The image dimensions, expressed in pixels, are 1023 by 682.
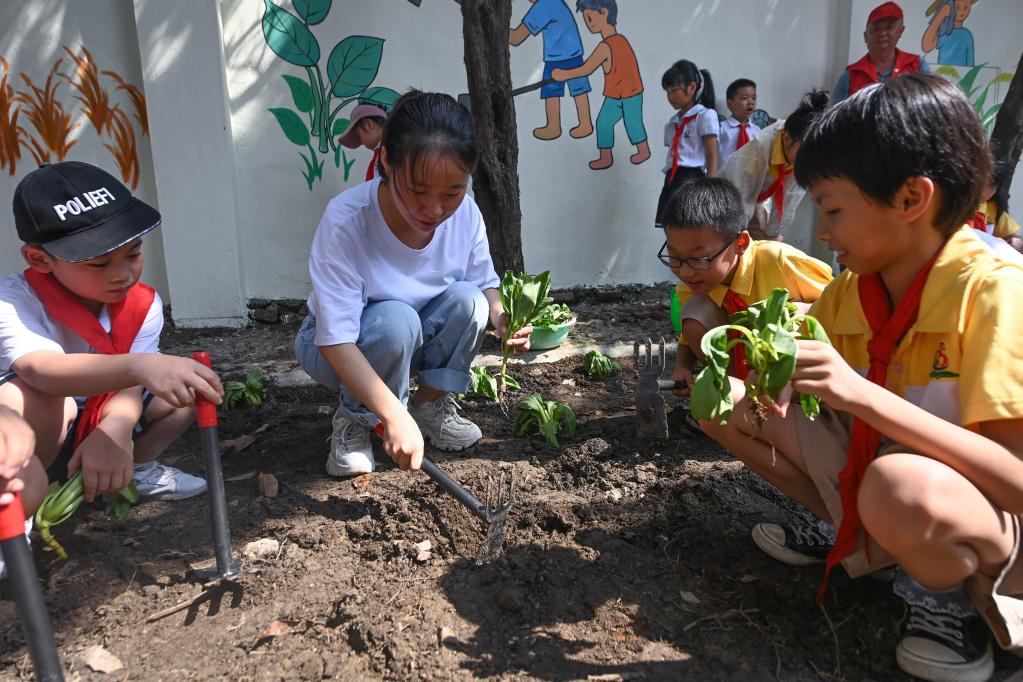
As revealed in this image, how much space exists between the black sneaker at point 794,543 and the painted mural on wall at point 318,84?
14.1ft

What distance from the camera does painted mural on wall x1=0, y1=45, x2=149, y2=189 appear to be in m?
4.82

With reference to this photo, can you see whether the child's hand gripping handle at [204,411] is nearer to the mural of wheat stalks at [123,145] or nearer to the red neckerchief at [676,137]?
the mural of wheat stalks at [123,145]

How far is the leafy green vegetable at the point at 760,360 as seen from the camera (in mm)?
1425

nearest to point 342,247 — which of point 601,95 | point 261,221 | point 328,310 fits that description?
point 328,310

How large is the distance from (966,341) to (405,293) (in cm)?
179

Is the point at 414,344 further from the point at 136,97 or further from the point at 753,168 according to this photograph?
the point at 136,97

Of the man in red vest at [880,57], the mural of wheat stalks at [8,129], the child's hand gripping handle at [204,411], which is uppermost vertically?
the man in red vest at [880,57]

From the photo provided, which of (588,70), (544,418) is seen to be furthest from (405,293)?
(588,70)

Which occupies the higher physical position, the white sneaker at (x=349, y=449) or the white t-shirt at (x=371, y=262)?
the white t-shirt at (x=371, y=262)

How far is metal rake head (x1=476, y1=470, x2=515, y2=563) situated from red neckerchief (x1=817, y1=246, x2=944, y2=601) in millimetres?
900

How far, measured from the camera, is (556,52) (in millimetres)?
5641

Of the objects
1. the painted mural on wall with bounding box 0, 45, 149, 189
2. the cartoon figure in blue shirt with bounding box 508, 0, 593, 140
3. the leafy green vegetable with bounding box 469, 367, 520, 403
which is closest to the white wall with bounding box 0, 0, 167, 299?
the painted mural on wall with bounding box 0, 45, 149, 189

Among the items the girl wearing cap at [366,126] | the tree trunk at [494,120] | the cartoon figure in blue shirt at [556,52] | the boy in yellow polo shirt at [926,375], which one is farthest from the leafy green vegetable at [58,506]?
the cartoon figure in blue shirt at [556,52]

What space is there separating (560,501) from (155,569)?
1.24 meters
